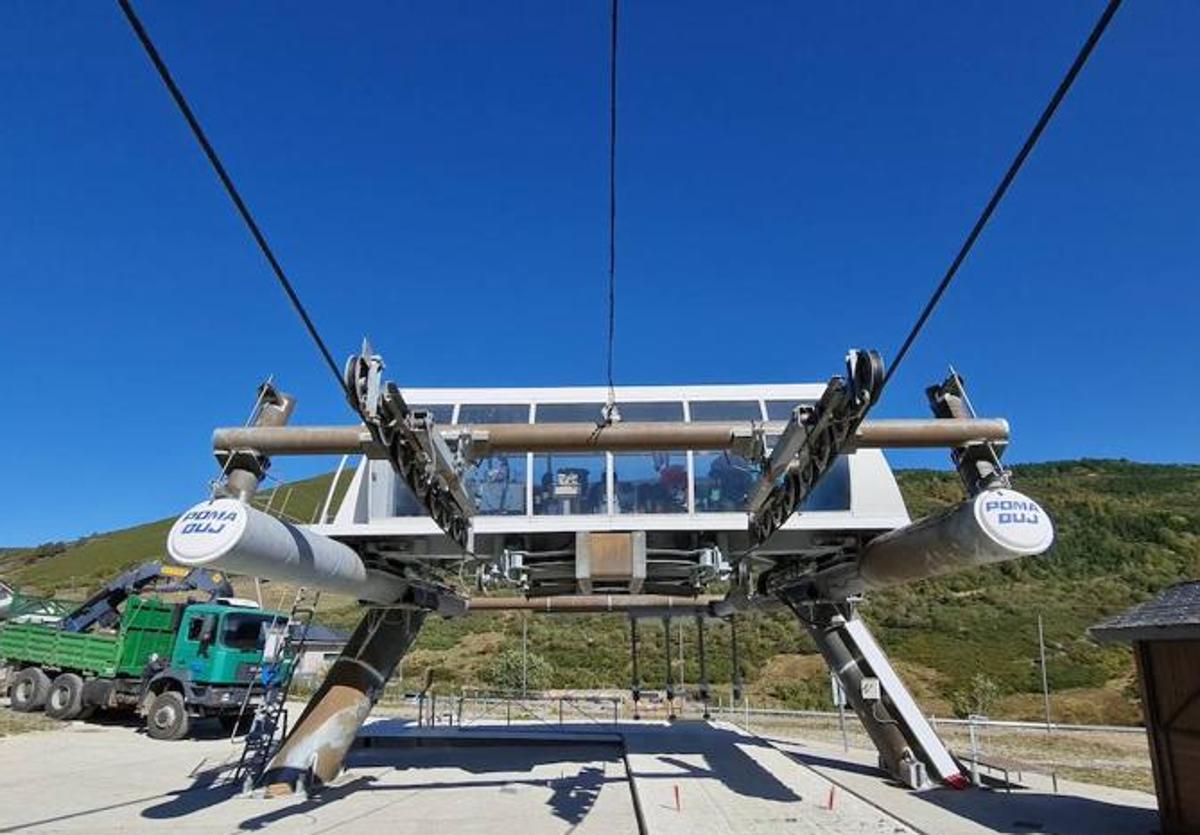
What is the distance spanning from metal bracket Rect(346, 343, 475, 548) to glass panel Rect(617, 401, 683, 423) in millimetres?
4205

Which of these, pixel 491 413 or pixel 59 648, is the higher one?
pixel 491 413

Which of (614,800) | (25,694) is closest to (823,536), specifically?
(614,800)

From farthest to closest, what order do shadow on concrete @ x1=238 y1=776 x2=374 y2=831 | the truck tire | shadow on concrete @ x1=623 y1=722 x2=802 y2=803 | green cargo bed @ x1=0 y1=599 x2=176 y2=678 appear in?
the truck tire < green cargo bed @ x1=0 y1=599 x2=176 y2=678 < shadow on concrete @ x1=623 y1=722 x2=802 y2=803 < shadow on concrete @ x1=238 y1=776 x2=374 y2=831

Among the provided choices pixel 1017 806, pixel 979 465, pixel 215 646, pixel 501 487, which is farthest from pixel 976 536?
→ pixel 215 646

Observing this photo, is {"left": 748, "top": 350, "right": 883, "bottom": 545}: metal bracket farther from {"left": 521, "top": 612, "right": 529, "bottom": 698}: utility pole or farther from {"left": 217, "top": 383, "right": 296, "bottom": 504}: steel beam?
{"left": 521, "top": 612, "right": 529, "bottom": 698}: utility pole

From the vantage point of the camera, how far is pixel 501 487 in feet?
41.9

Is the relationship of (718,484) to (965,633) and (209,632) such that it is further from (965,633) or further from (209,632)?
(965,633)

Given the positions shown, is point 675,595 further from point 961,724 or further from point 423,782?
point 961,724

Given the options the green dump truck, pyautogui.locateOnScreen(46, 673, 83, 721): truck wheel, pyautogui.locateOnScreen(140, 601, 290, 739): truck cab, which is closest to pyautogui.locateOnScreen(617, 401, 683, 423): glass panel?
the green dump truck

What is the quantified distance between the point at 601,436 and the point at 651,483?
18.2 feet

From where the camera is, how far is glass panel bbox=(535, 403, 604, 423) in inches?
506

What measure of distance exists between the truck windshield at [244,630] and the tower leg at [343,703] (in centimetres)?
876

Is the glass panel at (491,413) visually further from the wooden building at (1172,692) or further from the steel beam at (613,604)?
the wooden building at (1172,692)

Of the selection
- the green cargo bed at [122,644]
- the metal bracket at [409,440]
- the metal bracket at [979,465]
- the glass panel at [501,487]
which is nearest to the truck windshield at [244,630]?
the green cargo bed at [122,644]
